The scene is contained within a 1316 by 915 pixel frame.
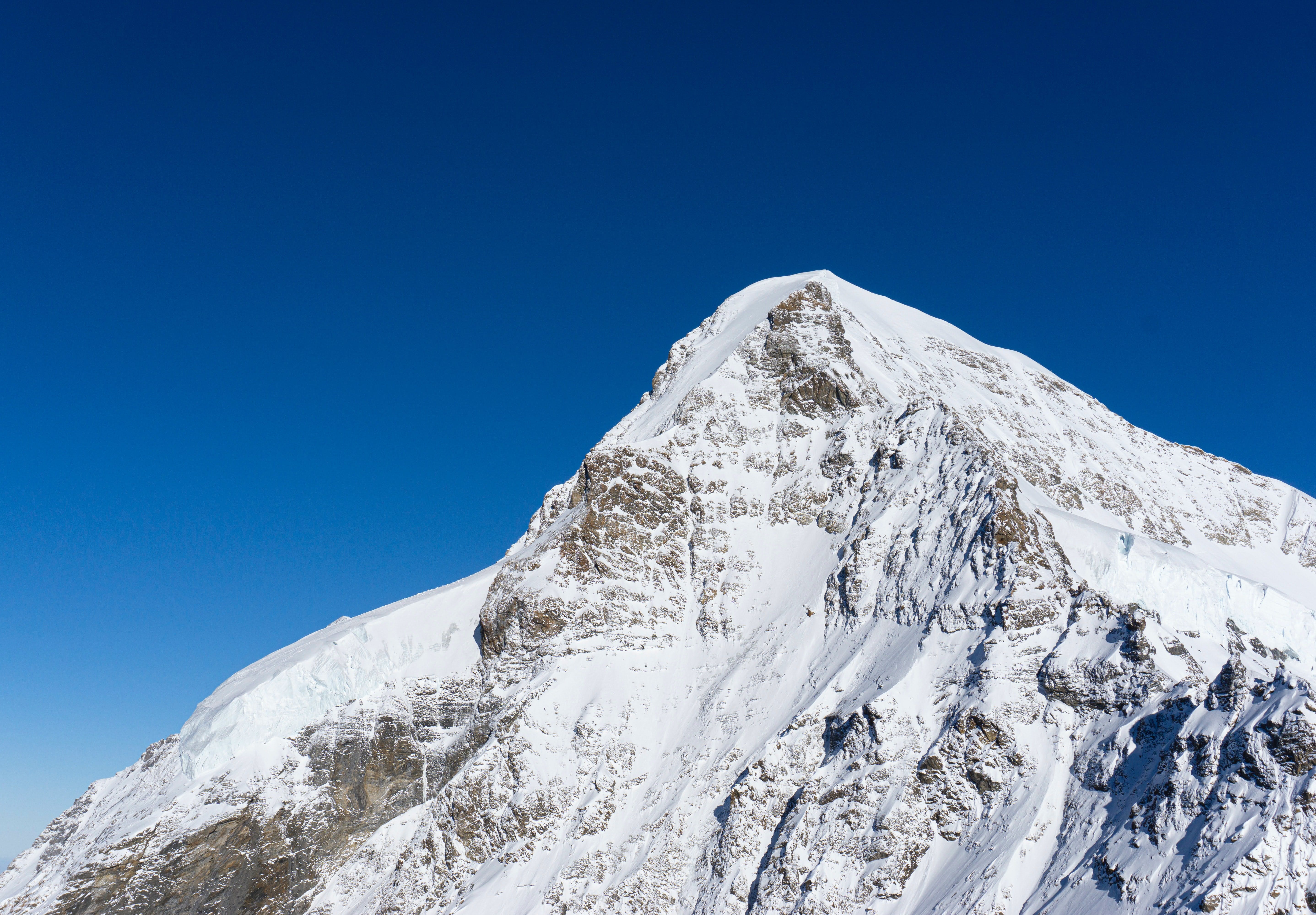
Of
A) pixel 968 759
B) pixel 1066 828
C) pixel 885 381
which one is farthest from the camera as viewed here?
pixel 885 381

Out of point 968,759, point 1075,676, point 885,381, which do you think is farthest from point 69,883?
point 885,381

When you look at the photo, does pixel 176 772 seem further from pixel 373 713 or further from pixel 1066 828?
pixel 1066 828

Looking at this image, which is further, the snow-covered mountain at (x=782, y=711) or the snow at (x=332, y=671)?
the snow at (x=332, y=671)

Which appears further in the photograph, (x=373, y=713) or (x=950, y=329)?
(x=950, y=329)

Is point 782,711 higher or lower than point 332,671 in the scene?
lower

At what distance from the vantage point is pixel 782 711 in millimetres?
85188

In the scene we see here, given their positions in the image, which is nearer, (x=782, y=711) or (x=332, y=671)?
(x=782, y=711)

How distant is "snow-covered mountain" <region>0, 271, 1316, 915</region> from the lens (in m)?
66.1

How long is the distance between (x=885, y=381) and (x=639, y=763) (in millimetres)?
49281

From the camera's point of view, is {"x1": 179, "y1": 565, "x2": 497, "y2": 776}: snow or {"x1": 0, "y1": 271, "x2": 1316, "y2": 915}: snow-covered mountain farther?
{"x1": 179, "y1": 565, "x2": 497, "y2": 776}: snow

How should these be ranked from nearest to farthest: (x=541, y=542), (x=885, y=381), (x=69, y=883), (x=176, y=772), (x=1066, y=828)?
(x=1066, y=828)
(x=69, y=883)
(x=176, y=772)
(x=541, y=542)
(x=885, y=381)

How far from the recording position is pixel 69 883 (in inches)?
3342

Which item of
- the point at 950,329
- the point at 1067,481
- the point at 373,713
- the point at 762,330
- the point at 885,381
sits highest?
the point at 950,329

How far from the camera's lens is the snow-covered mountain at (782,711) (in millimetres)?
66125
